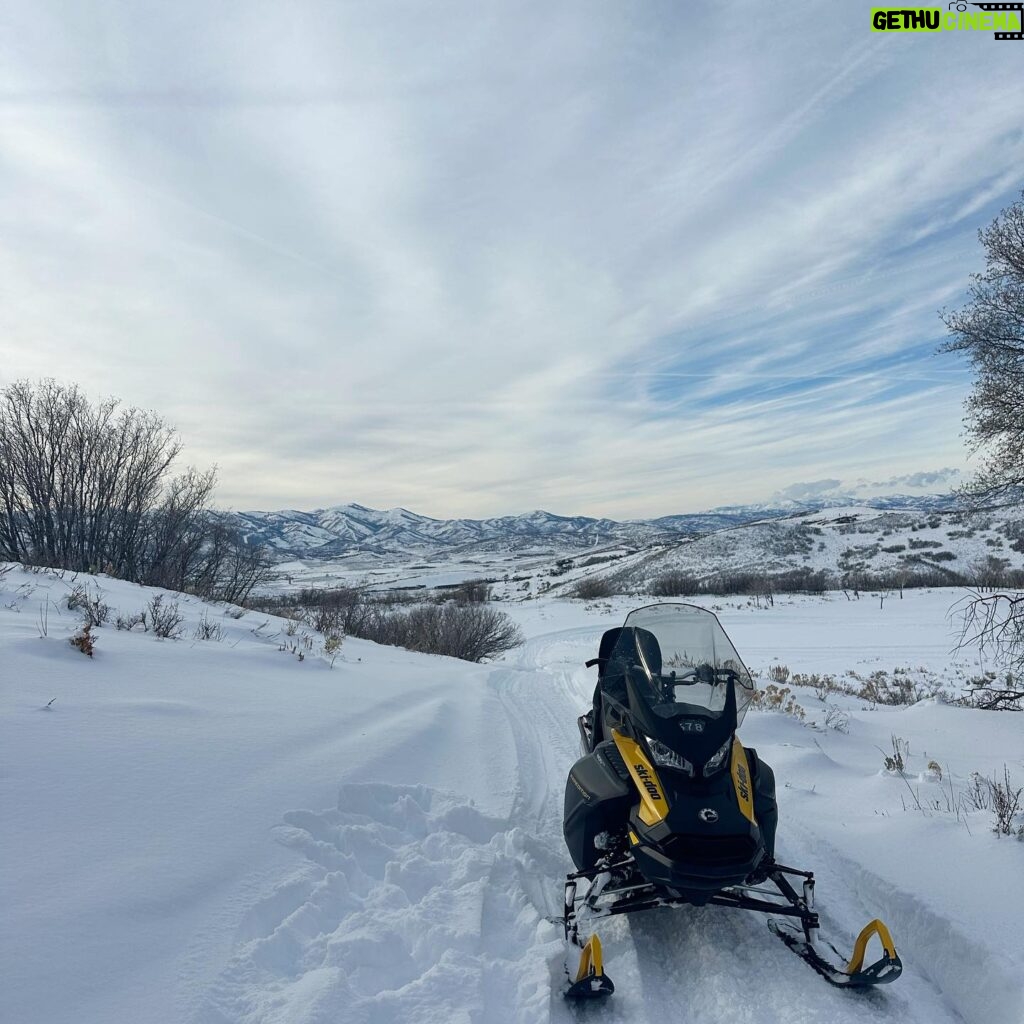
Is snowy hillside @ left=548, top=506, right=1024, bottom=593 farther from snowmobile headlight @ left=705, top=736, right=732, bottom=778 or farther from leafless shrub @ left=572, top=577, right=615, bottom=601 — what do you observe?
snowmobile headlight @ left=705, top=736, right=732, bottom=778

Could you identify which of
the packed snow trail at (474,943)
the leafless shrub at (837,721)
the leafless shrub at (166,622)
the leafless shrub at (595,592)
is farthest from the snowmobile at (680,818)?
the leafless shrub at (595,592)

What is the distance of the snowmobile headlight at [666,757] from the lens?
3152mm

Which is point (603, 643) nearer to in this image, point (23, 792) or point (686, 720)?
point (686, 720)

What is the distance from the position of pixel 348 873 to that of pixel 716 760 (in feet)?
7.43

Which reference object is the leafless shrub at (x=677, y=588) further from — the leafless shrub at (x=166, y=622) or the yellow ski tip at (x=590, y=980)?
the yellow ski tip at (x=590, y=980)

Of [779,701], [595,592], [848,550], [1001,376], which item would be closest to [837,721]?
[779,701]

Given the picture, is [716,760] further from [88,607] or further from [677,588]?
[677,588]

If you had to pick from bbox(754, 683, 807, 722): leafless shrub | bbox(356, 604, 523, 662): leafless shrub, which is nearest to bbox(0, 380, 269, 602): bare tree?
bbox(356, 604, 523, 662): leafless shrub

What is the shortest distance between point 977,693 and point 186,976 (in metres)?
14.9

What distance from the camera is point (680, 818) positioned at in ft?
9.74

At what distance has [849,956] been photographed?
3.12 m

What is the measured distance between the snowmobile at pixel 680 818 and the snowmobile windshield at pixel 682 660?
0.04ft

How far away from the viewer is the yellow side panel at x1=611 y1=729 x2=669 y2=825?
3.06 metres

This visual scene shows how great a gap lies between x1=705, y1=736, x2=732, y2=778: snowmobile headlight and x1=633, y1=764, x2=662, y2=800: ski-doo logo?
29 centimetres
